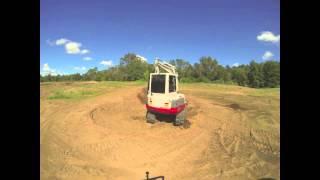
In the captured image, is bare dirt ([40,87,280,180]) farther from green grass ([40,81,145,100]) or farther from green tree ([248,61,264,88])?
green tree ([248,61,264,88])

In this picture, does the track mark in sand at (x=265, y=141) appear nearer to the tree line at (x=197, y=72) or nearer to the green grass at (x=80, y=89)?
the tree line at (x=197, y=72)

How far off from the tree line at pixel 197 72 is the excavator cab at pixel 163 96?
22 cm

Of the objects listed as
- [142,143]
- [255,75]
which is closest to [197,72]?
[255,75]

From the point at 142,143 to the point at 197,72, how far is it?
2.65m

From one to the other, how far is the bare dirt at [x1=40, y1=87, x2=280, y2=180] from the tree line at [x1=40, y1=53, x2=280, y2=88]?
0.57m

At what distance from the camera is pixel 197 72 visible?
998 centimetres

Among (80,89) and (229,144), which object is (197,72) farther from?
(80,89)

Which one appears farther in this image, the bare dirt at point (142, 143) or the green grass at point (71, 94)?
the green grass at point (71, 94)

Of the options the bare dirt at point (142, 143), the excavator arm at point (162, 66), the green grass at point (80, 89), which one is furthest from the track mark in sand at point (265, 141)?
the green grass at point (80, 89)

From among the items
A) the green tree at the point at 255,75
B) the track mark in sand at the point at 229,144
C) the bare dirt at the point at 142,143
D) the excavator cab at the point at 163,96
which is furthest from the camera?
the green tree at the point at 255,75

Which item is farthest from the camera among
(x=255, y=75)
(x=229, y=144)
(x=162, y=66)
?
(x=255, y=75)

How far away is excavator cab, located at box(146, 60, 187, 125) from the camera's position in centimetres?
963

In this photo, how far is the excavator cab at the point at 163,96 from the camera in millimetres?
9633
